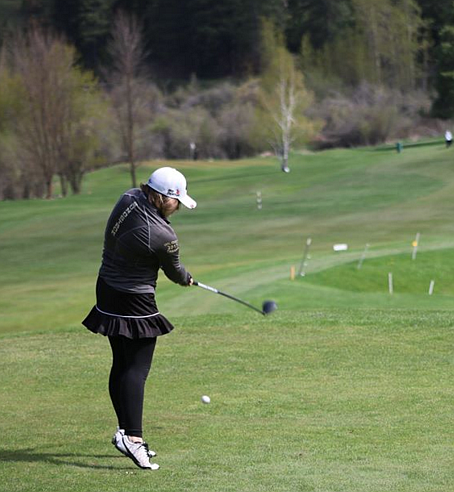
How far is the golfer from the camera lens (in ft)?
25.1

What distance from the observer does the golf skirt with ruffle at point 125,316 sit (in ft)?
25.6

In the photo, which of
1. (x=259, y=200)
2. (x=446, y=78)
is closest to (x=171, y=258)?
(x=259, y=200)

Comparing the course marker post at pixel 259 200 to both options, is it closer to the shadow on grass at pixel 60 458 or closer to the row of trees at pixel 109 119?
the row of trees at pixel 109 119

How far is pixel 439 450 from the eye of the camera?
775 centimetres

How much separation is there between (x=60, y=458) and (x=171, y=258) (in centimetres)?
160

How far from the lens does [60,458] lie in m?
7.88

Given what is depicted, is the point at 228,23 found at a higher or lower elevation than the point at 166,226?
higher

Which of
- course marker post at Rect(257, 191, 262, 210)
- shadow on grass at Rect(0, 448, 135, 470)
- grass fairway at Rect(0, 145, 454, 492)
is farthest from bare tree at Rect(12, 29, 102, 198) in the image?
shadow on grass at Rect(0, 448, 135, 470)

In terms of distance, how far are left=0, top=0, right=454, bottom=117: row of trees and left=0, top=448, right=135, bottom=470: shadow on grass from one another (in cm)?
9024

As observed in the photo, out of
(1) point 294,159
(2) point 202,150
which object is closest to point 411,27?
(2) point 202,150

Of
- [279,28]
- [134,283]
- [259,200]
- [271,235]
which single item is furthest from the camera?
[279,28]

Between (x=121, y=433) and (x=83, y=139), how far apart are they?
57775 millimetres

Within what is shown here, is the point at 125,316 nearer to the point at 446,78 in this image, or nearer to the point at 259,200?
the point at 259,200

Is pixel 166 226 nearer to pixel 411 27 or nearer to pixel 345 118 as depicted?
pixel 345 118
